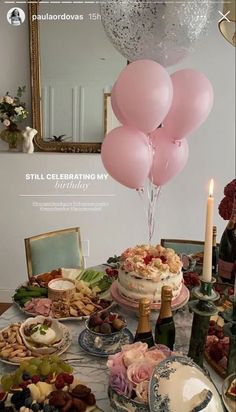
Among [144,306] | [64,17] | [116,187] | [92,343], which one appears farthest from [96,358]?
[64,17]

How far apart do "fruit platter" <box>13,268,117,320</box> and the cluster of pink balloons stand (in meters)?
0.46

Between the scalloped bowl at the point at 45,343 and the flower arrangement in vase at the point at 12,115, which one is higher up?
the flower arrangement in vase at the point at 12,115

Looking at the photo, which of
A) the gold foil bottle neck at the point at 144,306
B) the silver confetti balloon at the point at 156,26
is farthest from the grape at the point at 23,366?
the silver confetti balloon at the point at 156,26

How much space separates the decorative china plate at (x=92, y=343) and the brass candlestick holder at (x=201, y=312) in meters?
0.22

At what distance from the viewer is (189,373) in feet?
2.89

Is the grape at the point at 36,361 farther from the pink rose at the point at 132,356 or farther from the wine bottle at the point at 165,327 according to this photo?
the wine bottle at the point at 165,327

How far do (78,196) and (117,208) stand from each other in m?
0.29

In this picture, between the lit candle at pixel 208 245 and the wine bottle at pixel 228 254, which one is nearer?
the lit candle at pixel 208 245

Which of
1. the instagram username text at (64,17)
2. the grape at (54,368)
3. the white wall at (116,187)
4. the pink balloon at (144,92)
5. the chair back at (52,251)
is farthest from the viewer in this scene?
the white wall at (116,187)

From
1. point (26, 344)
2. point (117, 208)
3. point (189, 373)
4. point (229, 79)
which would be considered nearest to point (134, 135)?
point (26, 344)

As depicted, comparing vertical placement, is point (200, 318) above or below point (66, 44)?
below

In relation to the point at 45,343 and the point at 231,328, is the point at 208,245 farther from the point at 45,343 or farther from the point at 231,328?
the point at 45,343

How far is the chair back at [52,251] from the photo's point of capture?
2.07 m

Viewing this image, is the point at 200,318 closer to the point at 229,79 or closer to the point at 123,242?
the point at 123,242
